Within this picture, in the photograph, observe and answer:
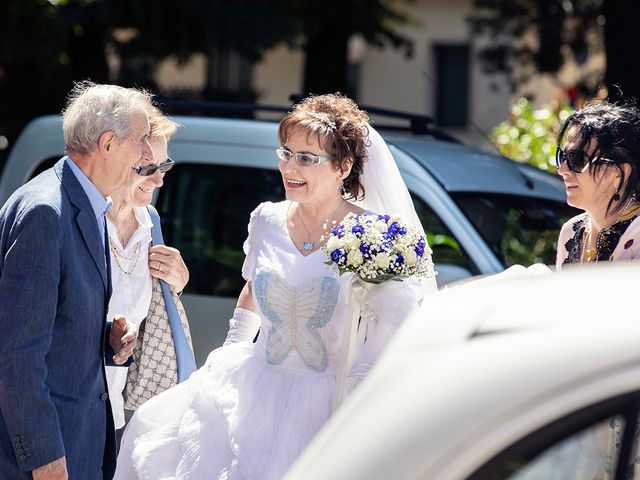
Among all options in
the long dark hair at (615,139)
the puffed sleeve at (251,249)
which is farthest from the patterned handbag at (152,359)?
the long dark hair at (615,139)

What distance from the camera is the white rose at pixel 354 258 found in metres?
3.81

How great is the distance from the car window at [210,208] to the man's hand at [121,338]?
7.63 feet

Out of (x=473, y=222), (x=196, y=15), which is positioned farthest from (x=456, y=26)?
(x=473, y=222)

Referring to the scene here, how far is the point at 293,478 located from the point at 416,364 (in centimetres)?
25

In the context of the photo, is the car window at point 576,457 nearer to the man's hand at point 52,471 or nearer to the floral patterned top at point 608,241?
the man's hand at point 52,471

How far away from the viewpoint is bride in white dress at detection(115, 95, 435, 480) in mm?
4035

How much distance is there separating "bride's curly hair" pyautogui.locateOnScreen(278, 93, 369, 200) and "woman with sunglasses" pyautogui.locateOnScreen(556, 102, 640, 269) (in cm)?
71

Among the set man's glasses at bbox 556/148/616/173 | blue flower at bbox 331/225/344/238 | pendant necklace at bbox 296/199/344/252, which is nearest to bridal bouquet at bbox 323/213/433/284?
blue flower at bbox 331/225/344/238

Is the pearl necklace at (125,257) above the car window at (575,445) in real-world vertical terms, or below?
→ below

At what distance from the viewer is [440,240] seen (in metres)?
5.77

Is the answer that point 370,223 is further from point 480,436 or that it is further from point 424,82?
point 424,82

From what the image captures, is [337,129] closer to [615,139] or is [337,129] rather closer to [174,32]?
[615,139]

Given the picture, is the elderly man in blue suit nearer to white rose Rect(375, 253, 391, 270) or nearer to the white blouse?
the white blouse

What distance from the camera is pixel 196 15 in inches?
579
